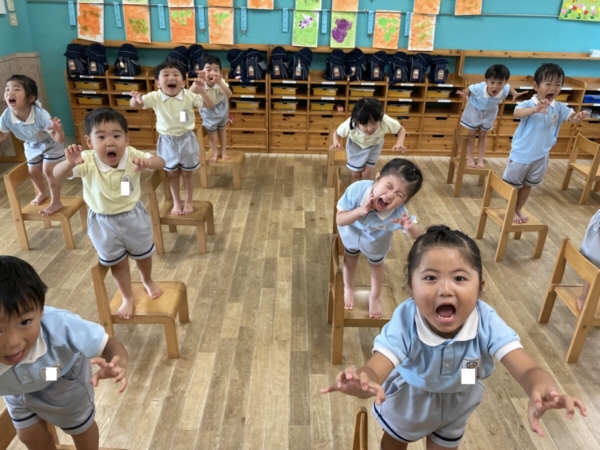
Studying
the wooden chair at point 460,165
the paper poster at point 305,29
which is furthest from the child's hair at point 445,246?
the paper poster at point 305,29

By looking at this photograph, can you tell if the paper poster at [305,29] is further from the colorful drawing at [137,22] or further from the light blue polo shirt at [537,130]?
the light blue polo shirt at [537,130]

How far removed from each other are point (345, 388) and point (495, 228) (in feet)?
10.8

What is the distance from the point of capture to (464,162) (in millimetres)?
4477

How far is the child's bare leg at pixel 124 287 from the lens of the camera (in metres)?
2.31

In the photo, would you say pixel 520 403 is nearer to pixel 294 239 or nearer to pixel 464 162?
pixel 294 239

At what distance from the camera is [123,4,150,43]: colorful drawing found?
5410 mm

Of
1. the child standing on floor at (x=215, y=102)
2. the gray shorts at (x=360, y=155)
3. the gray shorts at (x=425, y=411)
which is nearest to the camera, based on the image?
the gray shorts at (x=425, y=411)

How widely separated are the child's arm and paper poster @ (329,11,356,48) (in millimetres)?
5103

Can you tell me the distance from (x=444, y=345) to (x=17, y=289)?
1111 millimetres

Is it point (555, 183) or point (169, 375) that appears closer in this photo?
point (169, 375)

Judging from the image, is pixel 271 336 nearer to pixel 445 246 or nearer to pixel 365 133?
pixel 445 246

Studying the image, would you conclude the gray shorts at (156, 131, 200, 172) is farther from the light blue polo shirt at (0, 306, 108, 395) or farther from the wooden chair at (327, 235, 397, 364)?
the light blue polo shirt at (0, 306, 108, 395)

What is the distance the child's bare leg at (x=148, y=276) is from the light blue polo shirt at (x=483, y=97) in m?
3.65

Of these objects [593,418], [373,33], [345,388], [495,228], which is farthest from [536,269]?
[373,33]
